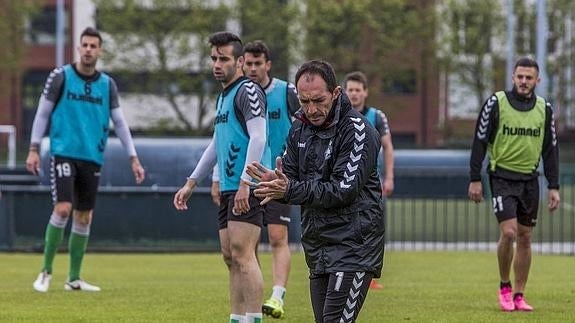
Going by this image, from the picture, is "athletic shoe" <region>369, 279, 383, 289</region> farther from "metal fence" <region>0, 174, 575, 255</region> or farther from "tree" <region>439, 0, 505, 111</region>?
"tree" <region>439, 0, 505, 111</region>

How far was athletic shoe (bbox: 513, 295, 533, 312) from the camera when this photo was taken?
37.5 feet

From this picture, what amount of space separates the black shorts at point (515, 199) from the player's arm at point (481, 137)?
0.15 m

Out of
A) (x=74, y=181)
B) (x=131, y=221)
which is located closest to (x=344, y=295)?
(x=74, y=181)

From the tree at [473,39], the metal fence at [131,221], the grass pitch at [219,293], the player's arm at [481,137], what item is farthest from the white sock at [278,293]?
the tree at [473,39]

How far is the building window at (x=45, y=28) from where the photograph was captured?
225ft

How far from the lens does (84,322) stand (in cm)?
1021

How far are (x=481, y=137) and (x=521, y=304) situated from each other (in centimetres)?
150

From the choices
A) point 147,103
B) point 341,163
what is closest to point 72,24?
point 147,103

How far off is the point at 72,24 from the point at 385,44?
60.7 feet

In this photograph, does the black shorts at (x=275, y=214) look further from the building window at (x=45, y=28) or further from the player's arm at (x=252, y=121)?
the building window at (x=45, y=28)

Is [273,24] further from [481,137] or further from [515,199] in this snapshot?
[515,199]

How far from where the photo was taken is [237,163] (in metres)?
9.55

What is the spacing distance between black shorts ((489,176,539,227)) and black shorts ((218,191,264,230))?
280cm

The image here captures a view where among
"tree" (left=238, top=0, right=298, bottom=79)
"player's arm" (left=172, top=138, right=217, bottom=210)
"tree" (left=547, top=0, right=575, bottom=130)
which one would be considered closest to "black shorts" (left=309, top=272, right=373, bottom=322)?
"player's arm" (left=172, top=138, right=217, bottom=210)
